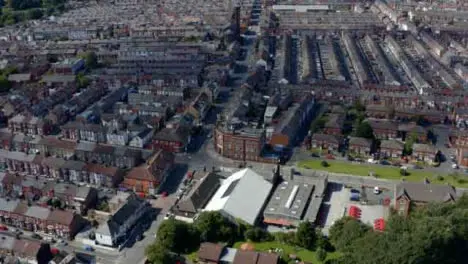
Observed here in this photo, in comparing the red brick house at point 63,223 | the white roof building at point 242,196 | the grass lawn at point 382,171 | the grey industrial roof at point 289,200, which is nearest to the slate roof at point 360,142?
the grass lawn at point 382,171

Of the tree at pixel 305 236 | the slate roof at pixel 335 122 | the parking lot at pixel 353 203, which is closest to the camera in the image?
the tree at pixel 305 236

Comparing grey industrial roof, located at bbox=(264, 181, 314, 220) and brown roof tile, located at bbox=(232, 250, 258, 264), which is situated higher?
brown roof tile, located at bbox=(232, 250, 258, 264)

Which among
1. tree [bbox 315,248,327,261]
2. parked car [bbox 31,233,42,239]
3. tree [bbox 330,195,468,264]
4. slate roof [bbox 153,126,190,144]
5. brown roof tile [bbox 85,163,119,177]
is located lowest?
parked car [bbox 31,233,42,239]

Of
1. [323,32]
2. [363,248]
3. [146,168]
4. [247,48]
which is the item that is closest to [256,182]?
[146,168]

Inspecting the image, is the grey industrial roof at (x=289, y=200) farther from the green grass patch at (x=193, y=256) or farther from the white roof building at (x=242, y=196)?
the green grass patch at (x=193, y=256)

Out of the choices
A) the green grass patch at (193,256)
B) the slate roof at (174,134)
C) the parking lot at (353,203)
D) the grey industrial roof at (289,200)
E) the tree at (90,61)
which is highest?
the tree at (90,61)

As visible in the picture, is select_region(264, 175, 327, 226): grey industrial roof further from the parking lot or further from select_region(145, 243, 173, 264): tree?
select_region(145, 243, 173, 264): tree

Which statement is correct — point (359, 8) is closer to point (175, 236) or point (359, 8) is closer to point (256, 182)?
point (256, 182)

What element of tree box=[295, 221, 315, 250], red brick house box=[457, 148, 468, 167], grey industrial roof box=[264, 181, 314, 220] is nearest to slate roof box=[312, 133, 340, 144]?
grey industrial roof box=[264, 181, 314, 220]
